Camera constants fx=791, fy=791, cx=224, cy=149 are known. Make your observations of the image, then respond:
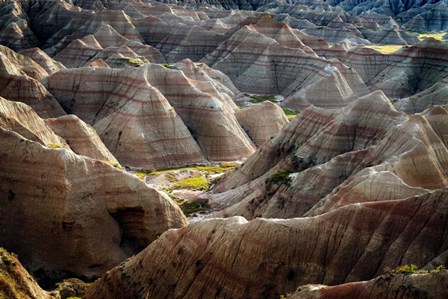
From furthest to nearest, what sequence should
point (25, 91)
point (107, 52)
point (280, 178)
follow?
point (107, 52)
point (25, 91)
point (280, 178)

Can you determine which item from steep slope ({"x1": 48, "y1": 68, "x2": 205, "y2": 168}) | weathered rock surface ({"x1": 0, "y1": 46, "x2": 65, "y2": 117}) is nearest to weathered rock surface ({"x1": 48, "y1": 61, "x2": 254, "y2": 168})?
steep slope ({"x1": 48, "y1": 68, "x2": 205, "y2": 168})

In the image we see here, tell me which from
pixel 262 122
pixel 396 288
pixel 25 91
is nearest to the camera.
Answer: pixel 396 288

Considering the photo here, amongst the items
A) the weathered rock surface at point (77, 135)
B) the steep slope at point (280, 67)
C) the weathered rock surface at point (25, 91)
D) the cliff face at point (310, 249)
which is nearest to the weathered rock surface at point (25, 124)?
the weathered rock surface at point (77, 135)

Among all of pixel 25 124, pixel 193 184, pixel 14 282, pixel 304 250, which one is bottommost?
pixel 193 184

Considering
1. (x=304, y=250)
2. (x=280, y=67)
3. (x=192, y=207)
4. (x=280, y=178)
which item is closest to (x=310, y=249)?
(x=304, y=250)

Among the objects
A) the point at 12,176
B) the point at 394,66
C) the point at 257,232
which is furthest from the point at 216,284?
the point at 394,66

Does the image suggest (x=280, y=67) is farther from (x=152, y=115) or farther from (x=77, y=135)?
(x=77, y=135)

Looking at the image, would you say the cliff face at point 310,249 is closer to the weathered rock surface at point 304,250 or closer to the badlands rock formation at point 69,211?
the weathered rock surface at point 304,250
